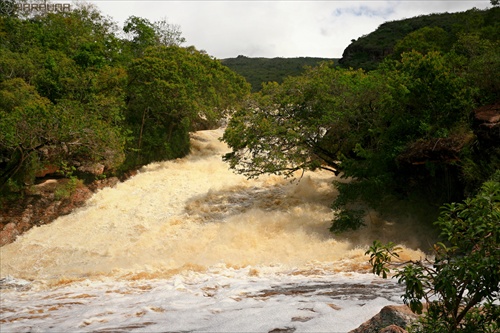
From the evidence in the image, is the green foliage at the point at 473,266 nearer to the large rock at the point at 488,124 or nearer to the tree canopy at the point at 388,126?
the large rock at the point at 488,124

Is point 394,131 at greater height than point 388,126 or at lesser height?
lesser

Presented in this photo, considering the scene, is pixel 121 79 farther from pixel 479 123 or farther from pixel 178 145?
pixel 479 123

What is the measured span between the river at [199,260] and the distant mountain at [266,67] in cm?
4028

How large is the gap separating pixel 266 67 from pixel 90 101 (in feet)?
186

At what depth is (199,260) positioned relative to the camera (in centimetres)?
1405

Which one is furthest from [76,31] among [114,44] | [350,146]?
[350,146]

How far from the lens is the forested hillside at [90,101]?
15633 mm

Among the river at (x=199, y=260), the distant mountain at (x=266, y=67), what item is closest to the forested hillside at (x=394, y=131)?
the river at (x=199, y=260)

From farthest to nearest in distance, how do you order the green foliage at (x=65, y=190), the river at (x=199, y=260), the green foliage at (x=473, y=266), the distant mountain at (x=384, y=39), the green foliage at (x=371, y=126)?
the distant mountain at (x=384, y=39)
the green foliage at (x=65, y=190)
the green foliage at (x=371, y=126)
the river at (x=199, y=260)
the green foliage at (x=473, y=266)

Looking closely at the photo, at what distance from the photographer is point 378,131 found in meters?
15.6

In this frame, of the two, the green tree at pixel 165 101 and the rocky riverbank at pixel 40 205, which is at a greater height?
the green tree at pixel 165 101

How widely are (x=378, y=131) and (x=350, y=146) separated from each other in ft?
6.81

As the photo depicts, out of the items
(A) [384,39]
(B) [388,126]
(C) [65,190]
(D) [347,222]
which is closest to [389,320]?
(D) [347,222]

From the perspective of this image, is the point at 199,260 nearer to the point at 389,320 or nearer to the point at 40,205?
the point at 40,205
